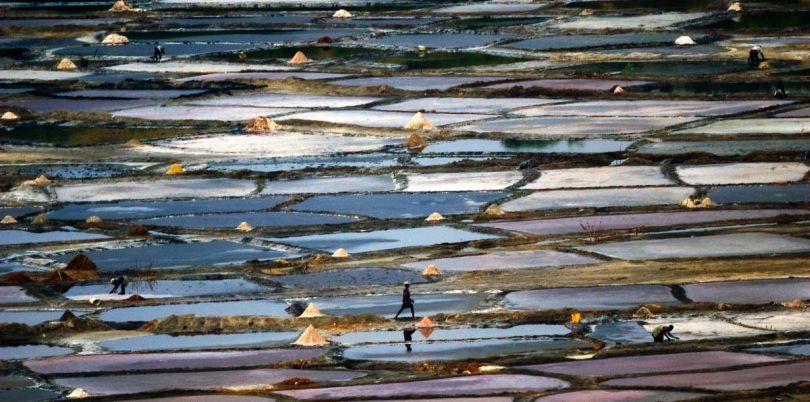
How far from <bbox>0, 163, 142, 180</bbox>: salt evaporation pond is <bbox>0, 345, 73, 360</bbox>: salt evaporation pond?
837 centimetres

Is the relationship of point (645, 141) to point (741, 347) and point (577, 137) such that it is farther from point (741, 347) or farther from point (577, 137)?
point (741, 347)

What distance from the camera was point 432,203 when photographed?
20.0 meters

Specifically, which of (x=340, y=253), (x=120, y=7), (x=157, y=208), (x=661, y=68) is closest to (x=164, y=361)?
(x=340, y=253)

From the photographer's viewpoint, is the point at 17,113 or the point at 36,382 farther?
the point at 17,113

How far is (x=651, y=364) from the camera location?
12523mm

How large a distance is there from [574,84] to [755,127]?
3.90 m

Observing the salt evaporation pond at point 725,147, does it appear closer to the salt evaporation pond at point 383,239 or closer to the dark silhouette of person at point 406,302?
the salt evaporation pond at point 383,239

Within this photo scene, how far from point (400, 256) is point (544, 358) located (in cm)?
457

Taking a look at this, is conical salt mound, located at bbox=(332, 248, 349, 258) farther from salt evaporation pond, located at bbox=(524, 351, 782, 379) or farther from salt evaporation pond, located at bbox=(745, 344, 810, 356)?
salt evaporation pond, located at bbox=(745, 344, 810, 356)

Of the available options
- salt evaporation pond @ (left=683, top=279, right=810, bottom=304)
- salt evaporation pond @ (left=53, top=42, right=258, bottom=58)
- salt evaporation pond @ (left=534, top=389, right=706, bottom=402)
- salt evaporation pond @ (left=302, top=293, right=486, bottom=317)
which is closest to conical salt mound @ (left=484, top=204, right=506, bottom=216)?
salt evaporation pond @ (left=302, top=293, right=486, bottom=317)

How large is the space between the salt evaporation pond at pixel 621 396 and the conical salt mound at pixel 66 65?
20244 mm

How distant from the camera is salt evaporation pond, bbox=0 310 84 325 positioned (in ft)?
50.0

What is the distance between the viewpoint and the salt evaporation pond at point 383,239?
18.0 m

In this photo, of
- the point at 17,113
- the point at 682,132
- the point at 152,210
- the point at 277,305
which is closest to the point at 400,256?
the point at 277,305
